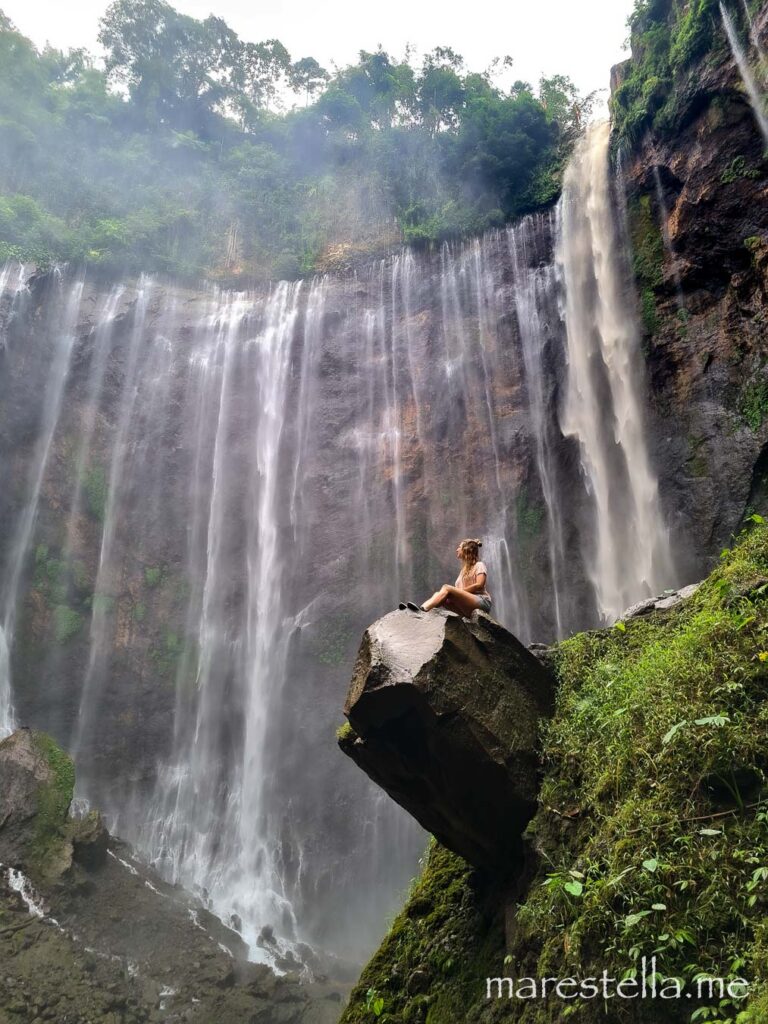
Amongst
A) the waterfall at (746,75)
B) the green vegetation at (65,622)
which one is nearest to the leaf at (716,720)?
the waterfall at (746,75)

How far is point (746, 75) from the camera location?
1102 centimetres

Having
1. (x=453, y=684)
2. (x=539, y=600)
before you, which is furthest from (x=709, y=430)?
(x=453, y=684)

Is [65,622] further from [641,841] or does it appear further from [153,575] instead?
[641,841]

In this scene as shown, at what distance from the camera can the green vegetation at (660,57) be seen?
12.0m

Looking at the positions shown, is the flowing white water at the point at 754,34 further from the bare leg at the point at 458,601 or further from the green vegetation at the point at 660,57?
the bare leg at the point at 458,601

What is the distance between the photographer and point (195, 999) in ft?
31.9

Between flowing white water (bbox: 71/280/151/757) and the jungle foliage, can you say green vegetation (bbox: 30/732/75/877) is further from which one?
the jungle foliage

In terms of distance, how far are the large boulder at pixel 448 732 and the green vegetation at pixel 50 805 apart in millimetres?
9551

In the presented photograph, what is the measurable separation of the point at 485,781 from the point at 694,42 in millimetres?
13868

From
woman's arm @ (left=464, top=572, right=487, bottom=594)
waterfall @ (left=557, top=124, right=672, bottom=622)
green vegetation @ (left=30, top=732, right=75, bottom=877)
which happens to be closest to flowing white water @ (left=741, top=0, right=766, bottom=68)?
waterfall @ (left=557, top=124, right=672, bottom=622)

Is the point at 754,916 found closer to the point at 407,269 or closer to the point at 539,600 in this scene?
the point at 539,600

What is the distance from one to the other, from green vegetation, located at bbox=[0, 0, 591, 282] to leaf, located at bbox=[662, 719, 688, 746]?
16.6 meters

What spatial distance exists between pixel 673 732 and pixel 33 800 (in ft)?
40.1

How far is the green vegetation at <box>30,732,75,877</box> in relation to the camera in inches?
448
